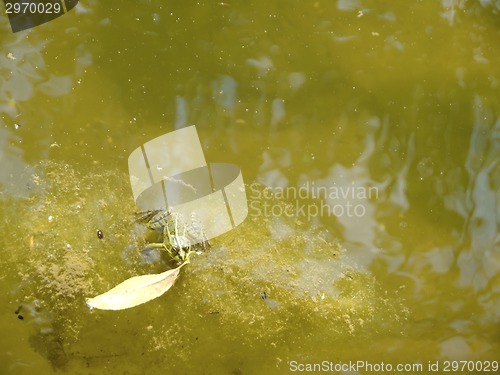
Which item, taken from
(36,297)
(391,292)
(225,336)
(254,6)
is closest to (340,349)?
(391,292)
